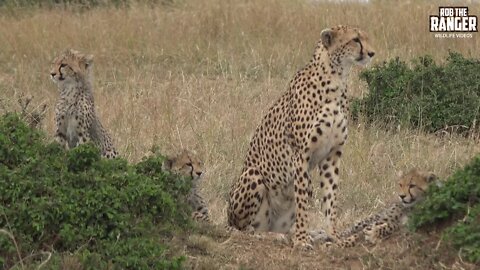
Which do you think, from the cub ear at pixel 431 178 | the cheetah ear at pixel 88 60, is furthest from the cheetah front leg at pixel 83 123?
the cub ear at pixel 431 178

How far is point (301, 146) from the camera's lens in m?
5.24

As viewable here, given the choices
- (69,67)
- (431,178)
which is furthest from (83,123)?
(431,178)

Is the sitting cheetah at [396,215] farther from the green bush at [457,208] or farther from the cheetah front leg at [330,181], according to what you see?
the green bush at [457,208]

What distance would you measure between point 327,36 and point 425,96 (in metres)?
2.66

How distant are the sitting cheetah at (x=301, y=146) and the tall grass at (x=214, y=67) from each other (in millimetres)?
484

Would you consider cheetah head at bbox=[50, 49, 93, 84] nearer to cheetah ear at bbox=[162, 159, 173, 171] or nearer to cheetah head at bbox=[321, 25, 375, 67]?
cheetah ear at bbox=[162, 159, 173, 171]

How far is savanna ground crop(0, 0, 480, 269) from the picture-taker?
4.68 meters

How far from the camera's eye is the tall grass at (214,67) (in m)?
6.70

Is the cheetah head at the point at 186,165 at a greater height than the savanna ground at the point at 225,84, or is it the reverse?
the cheetah head at the point at 186,165

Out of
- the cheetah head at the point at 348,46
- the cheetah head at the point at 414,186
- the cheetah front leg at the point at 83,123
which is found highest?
the cheetah head at the point at 348,46

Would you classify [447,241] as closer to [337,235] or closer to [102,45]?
[337,235]

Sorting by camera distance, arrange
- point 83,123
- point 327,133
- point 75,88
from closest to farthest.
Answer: point 327,133 → point 83,123 → point 75,88

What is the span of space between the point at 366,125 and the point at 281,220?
2.30 meters

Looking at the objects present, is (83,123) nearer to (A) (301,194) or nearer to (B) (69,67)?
(B) (69,67)
